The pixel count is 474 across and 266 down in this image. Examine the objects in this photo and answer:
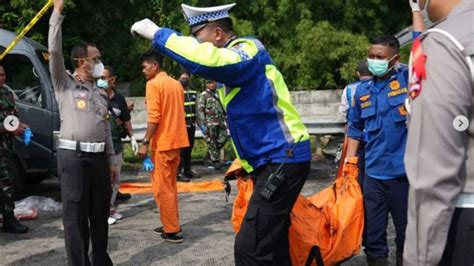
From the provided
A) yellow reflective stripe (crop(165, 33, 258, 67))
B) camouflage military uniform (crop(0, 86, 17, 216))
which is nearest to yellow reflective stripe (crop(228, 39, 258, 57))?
yellow reflective stripe (crop(165, 33, 258, 67))

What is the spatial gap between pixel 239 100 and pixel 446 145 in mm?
1588

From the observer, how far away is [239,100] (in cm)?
308

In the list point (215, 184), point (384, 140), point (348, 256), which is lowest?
point (215, 184)

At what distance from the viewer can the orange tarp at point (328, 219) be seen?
3836 mm

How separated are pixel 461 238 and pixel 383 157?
2445 millimetres

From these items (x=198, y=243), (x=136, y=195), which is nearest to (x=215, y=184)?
(x=136, y=195)

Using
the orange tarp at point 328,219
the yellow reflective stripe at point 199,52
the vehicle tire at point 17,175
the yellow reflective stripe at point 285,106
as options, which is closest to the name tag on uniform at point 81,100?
the orange tarp at point 328,219

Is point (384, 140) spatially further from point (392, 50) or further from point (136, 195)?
point (136, 195)

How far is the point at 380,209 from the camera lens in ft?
13.8

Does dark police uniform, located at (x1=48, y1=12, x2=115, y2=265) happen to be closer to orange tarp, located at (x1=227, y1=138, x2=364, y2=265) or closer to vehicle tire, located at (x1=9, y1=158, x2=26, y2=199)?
orange tarp, located at (x1=227, y1=138, x2=364, y2=265)

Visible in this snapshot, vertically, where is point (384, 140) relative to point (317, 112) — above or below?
above

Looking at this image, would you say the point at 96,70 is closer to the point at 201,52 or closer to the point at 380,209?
the point at 201,52

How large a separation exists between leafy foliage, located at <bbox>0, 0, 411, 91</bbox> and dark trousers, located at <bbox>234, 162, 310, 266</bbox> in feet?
39.5

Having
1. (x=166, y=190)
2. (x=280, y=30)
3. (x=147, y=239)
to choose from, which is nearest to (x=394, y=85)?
(x=166, y=190)
